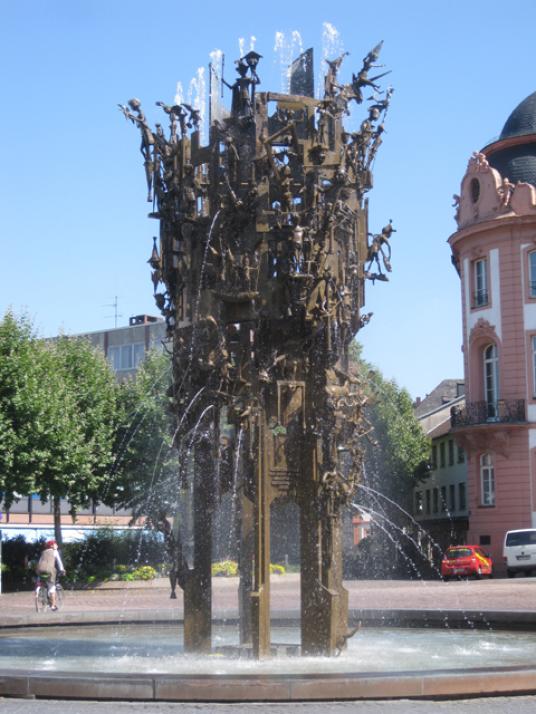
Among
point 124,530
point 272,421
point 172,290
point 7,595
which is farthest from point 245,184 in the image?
point 124,530

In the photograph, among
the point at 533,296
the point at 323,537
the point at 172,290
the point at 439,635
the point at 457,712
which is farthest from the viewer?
the point at 533,296

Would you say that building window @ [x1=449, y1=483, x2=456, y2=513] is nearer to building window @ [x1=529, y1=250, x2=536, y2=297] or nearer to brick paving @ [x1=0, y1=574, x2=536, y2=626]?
building window @ [x1=529, y1=250, x2=536, y2=297]

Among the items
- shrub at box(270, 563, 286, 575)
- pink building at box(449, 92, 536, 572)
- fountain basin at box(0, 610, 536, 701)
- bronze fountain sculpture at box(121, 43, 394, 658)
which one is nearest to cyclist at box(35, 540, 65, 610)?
fountain basin at box(0, 610, 536, 701)

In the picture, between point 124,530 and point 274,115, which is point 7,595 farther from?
point 274,115

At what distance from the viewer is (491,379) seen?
5459 cm

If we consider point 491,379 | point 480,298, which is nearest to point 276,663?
point 491,379

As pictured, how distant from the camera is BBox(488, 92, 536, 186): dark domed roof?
54125 mm

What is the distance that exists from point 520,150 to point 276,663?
44889 millimetres

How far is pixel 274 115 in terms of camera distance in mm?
15133

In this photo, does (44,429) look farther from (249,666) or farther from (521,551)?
(249,666)

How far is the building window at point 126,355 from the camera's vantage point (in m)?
90.6

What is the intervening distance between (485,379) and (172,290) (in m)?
40.6

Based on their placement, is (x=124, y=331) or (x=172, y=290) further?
(x=124, y=331)

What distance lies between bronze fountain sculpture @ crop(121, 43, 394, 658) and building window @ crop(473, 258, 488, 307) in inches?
1549
